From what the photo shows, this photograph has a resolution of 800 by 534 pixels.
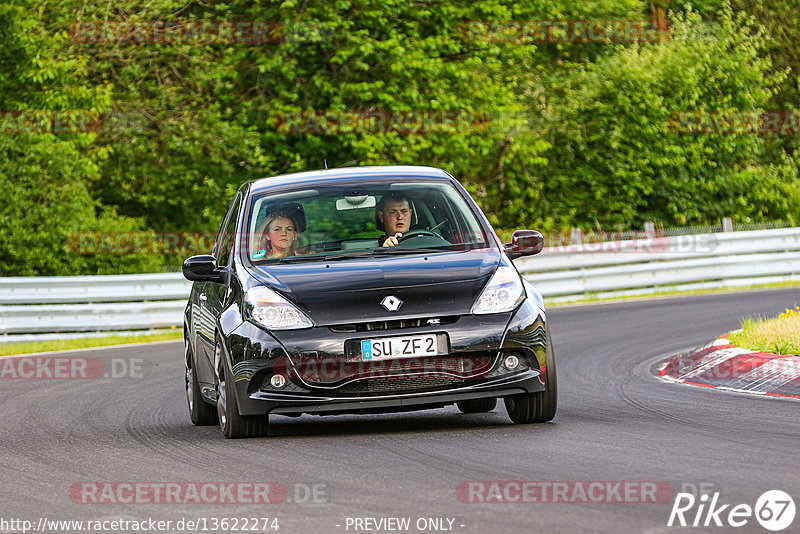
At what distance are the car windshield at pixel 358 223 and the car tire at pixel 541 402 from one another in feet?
3.27

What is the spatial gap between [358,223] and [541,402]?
1.68 meters

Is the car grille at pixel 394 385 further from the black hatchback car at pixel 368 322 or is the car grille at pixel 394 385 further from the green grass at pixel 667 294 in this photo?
the green grass at pixel 667 294

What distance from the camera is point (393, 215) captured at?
957 cm

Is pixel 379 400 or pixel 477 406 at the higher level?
pixel 379 400

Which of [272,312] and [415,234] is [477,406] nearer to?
[415,234]

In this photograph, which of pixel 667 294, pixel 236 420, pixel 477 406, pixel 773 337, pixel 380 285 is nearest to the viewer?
pixel 380 285

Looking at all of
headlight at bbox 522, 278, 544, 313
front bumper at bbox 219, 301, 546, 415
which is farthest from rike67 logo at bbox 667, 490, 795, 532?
headlight at bbox 522, 278, 544, 313

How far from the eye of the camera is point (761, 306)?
19234 mm

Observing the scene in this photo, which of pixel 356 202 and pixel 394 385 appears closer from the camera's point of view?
pixel 394 385

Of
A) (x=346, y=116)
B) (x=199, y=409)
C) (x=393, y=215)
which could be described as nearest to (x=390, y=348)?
(x=393, y=215)

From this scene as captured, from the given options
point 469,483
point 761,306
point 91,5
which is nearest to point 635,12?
point 91,5

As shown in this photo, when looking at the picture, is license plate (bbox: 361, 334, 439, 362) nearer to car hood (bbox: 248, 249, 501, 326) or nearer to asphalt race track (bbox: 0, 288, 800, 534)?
car hood (bbox: 248, 249, 501, 326)

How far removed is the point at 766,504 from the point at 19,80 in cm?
2628

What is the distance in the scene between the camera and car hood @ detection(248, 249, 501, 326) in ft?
27.2
